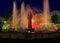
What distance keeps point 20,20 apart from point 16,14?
2676 mm

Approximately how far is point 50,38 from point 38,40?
3.46 ft

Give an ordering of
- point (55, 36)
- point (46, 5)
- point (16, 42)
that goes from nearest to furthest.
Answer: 1. point (16, 42)
2. point (55, 36)
3. point (46, 5)

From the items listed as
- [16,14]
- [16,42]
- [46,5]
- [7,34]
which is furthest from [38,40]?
[16,14]

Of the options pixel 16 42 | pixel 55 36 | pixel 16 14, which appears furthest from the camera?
pixel 16 14

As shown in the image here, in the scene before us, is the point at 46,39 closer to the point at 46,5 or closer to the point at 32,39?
the point at 32,39

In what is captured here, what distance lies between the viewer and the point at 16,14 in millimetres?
29688

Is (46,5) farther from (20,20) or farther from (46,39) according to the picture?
(46,39)

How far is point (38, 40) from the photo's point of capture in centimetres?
1315

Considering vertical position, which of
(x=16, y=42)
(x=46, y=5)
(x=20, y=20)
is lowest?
(x=16, y=42)

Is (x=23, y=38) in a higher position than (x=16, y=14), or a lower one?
A: lower

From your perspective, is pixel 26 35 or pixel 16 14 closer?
pixel 26 35

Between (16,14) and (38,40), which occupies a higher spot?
(16,14)

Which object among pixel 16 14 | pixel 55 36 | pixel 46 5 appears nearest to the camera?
pixel 55 36

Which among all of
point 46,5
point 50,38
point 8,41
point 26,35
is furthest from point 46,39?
point 46,5
